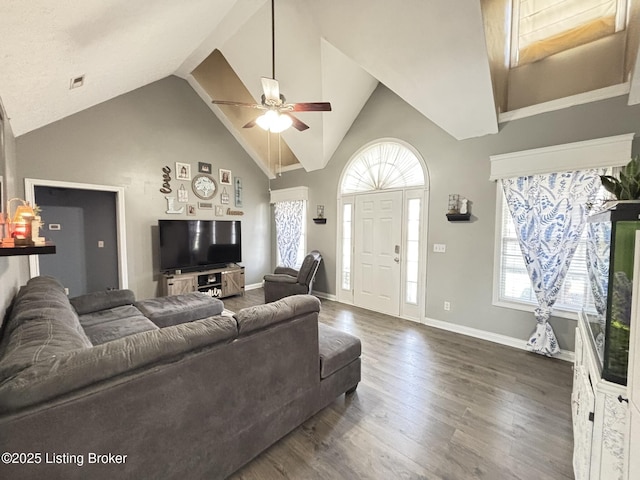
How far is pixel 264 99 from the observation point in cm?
270

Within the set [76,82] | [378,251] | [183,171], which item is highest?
[76,82]

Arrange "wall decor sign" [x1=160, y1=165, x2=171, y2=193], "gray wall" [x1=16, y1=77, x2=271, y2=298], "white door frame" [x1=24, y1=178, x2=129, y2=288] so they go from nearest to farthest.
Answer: "white door frame" [x1=24, y1=178, x2=129, y2=288] → "gray wall" [x1=16, y1=77, x2=271, y2=298] → "wall decor sign" [x1=160, y1=165, x2=171, y2=193]

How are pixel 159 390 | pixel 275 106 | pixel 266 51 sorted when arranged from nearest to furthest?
pixel 159 390, pixel 275 106, pixel 266 51

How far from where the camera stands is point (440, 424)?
1947 millimetres

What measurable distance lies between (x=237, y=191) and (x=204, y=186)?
0.73 m

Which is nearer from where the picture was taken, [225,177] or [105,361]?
[105,361]

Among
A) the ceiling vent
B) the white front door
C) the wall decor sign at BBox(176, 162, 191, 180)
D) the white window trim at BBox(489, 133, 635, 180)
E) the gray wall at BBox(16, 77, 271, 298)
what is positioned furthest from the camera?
the wall decor sign at BBox(176, 162, 191, 180)

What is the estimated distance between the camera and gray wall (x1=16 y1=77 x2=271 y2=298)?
3.76 m

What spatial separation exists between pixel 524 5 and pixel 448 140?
1.61 m

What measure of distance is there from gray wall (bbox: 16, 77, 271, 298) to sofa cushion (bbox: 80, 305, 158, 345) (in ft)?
6.13

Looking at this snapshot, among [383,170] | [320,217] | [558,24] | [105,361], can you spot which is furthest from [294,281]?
[558,24]

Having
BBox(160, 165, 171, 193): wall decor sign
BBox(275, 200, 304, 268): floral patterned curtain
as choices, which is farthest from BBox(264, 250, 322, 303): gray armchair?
BBox(160, 165, 171, 193): wall decor sign

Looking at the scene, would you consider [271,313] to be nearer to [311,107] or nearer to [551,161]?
[311,107]

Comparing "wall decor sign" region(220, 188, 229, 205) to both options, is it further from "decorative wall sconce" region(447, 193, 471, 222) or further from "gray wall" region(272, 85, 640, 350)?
"decorative wall sconce" region(447, 193, 471, 222)
